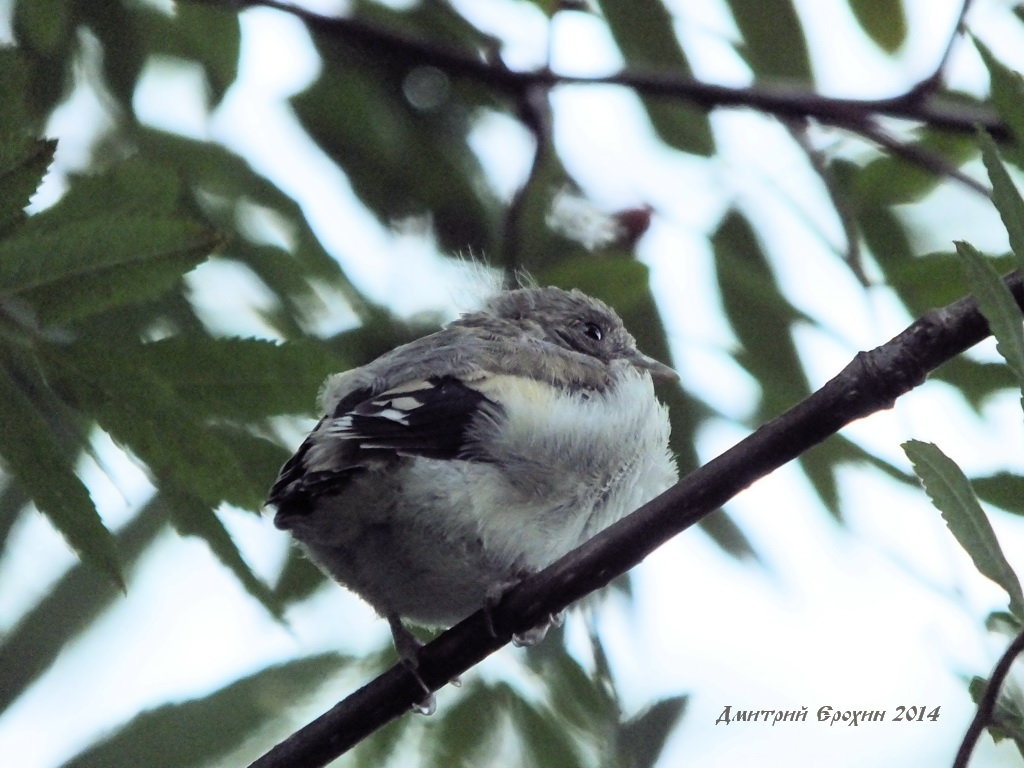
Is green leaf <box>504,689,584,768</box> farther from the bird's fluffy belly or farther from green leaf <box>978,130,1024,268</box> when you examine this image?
green leaf <box>978,130,1024,268</box>

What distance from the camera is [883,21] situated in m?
3.28

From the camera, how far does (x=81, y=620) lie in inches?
117

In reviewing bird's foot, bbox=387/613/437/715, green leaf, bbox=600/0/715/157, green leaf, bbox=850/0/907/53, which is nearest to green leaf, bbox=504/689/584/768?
bird's foot, bbox=387/613/437/715

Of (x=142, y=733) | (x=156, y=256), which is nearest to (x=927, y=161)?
(x=156, y=256)

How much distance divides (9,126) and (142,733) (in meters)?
1.26

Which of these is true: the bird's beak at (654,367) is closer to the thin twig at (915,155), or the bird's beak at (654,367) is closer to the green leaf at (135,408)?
the thin twig at (915,155)

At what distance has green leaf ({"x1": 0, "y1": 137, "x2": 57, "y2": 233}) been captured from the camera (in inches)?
71.1

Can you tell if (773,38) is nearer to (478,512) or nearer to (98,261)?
(478,512)

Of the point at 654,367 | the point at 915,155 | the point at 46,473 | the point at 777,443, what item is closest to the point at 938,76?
the point at 915,155

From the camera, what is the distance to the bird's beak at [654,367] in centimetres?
338

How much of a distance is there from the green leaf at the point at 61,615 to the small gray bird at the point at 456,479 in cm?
55

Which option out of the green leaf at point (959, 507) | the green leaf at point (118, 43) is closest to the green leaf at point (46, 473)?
the green leaf at point (959, 507)

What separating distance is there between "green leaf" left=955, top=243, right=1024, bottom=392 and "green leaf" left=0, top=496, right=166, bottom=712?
1953 millimetres

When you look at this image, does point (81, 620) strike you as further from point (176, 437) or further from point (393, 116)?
point (393, 116)
